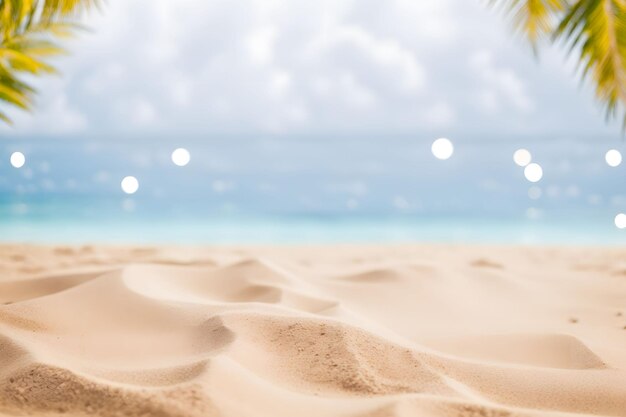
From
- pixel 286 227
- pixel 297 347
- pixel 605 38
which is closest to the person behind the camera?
pixel 297 347

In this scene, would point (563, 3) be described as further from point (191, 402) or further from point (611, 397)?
point (191, 402)

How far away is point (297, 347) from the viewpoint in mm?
1428

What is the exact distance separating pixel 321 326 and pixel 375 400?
37cm

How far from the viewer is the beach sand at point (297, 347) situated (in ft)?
3.73

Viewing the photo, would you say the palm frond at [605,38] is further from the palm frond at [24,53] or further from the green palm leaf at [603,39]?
the palm frond at [24,53]

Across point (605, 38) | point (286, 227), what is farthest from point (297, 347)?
point (286, 227)

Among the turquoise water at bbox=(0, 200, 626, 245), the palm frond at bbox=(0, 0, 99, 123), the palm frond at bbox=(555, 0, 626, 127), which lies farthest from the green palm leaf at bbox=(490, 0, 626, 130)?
the turquoise water at bbox=(0, 200, 626, 245)

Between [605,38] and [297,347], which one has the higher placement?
[605,38]

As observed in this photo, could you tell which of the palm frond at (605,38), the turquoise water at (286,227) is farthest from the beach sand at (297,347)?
the turquoise water at (286,227)

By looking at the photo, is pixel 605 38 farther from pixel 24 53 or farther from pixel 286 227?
pixel 286 227

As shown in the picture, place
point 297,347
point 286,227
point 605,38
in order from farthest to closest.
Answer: point 286,227, point 605,38, point 297,347

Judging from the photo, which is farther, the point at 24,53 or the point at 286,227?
the point at 286,227

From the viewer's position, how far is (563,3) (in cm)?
327

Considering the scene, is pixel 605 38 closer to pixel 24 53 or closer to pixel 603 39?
pixel 603 39
